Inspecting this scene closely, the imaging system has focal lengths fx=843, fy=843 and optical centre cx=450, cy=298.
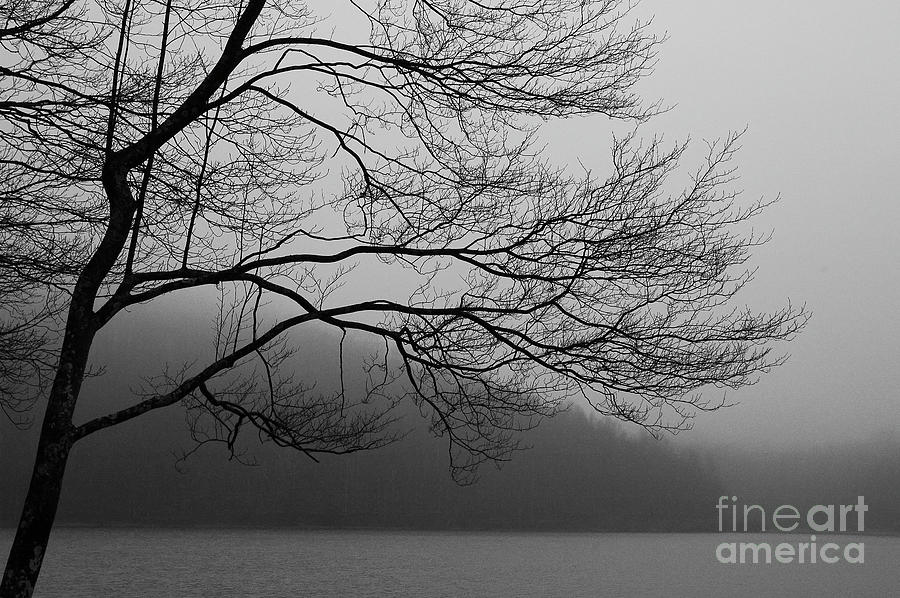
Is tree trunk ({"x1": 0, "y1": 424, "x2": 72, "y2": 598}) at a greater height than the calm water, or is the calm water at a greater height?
tree trunk ({"x1": 0, "y1": 424, "x2": 72, "y2": 598})

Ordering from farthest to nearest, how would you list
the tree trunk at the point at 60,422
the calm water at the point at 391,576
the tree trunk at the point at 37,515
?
the calm water at the point at 391,576 < the tree trunk at the point at 60,422 < the tree trunk at the point at 37,515

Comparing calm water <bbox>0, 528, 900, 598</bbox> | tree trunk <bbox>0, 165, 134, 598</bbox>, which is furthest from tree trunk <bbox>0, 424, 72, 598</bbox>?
calm water <bbox>0, 528, 900, 598</bbox>

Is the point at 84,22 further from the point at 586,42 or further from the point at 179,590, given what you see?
the point at 179,590

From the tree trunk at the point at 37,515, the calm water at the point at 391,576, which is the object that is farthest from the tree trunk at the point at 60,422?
the calm water at the point at 391,576

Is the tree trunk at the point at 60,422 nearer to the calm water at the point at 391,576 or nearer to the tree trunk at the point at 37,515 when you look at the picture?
the tree trunk at the point at 37,515

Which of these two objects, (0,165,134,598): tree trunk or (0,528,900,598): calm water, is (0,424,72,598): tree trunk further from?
(0,528,900,598): calm water

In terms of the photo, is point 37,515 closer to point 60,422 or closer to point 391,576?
point 60,422

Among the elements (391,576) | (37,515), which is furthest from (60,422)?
(391,576)

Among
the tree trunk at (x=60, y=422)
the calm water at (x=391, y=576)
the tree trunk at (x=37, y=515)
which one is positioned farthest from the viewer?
the calm water at (x=391, y=576)

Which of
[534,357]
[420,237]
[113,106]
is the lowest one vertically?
[534,357]

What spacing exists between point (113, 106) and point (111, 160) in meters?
0.86

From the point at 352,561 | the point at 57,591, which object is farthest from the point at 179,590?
the point at 352,561

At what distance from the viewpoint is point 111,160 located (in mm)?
8172

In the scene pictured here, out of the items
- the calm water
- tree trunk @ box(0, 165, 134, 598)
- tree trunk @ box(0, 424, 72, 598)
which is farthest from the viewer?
the calm water
